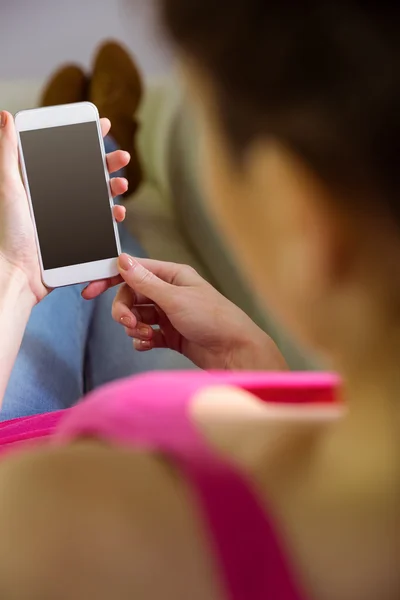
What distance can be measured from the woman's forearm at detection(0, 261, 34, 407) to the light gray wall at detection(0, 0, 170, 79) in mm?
815

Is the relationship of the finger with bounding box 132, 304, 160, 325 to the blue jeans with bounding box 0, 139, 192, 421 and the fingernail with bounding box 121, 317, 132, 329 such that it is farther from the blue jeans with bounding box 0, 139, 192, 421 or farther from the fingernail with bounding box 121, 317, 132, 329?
the blue jeans with bounding box 0, 139, 192, 421

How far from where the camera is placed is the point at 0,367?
0.66 meters

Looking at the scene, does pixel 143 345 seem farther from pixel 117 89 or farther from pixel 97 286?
pixel 117 89

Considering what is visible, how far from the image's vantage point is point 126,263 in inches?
29.6

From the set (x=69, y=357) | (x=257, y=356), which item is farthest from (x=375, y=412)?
(x=69, y=357)

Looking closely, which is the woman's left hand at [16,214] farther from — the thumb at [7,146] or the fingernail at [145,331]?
the fingernail at [145,331]

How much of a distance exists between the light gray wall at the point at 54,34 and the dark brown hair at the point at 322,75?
1.24 metres

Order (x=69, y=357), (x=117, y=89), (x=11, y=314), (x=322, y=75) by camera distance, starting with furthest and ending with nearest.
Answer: (x=117, y=89)
(x=69, y=357)
(x=11, y=314)
(x=322, y=75)

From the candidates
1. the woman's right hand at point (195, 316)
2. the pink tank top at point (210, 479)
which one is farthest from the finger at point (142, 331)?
the pink tank top at point (210, 479)

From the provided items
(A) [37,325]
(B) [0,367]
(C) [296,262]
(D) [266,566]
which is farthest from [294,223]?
(A) [37,325]

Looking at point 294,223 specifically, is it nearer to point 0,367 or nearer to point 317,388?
point 317,388

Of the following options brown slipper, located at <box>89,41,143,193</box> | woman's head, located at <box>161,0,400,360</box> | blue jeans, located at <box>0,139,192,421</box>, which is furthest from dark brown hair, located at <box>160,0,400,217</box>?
brown slipper, located at <box>89,41,143,193</box>

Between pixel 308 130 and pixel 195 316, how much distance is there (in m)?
0.52

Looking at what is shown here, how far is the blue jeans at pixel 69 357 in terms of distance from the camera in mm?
812
